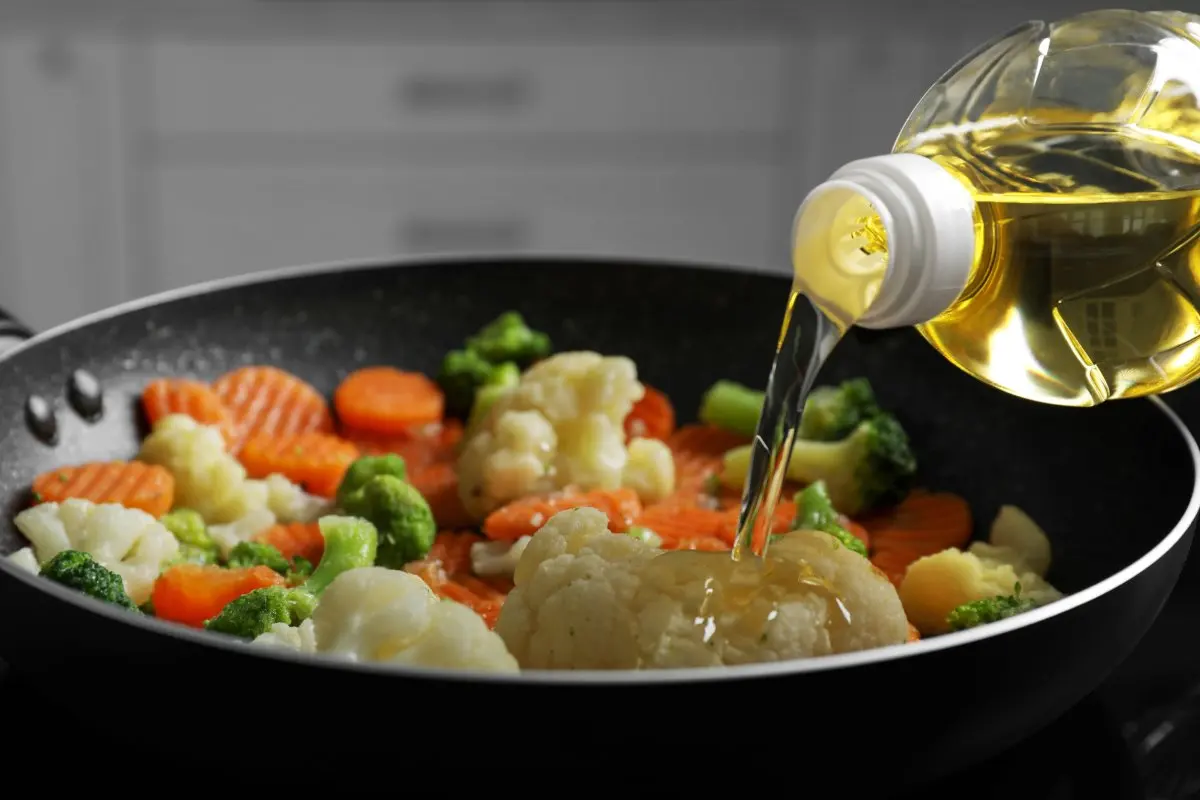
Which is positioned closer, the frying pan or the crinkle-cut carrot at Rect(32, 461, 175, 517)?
the frying pan

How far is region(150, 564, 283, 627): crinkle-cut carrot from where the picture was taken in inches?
58.2

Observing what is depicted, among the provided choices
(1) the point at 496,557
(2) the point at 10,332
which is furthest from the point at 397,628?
(2) the point at 10,332

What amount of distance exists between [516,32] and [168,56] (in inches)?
34.5

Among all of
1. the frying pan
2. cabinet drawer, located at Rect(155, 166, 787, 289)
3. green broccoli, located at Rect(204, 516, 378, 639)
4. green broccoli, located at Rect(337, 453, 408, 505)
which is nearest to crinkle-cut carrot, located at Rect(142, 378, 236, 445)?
the frying pan

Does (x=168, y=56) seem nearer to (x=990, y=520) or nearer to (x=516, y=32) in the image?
(x=516, y=32)

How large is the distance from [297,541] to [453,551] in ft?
0.62

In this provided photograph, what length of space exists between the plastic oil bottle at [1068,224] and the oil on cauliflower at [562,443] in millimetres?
530

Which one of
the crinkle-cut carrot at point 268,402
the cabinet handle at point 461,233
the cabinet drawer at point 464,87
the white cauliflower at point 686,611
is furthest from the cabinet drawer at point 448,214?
the white cauliflower at point 686,611

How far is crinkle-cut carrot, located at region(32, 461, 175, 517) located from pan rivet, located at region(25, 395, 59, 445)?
0.05m

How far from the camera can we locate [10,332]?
5.93ft

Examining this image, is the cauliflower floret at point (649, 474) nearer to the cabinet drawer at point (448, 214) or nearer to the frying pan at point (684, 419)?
the frying pan at point (684, 419)

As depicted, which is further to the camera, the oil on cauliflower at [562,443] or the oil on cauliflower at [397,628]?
the oil on cauliflower at [562,443]

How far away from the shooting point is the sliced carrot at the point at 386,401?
78.4 inches

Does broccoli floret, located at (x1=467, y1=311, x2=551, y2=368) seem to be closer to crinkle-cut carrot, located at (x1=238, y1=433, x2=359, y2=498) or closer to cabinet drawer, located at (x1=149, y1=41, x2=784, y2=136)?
crinkle-cut carrot, located at (x1=238, y1=433, x2=359, y2=498)
